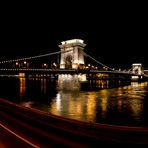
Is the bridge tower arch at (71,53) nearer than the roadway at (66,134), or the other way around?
the roadway at (66,134)

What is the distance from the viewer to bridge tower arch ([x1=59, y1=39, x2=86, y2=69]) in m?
70.9

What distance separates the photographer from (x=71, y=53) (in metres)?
72.6

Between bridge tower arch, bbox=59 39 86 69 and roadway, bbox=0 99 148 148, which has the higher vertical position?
bridge tower arch, bbox=59 39 86 69

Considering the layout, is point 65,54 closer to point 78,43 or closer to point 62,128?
point 78,43

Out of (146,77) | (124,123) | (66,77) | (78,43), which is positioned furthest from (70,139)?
(146,77)

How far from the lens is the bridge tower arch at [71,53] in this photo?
233 feet

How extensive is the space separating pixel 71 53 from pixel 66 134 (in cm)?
6643

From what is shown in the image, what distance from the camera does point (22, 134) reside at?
266 inches

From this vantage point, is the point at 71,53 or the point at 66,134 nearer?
the point at 66,134

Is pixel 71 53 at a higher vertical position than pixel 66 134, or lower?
higher

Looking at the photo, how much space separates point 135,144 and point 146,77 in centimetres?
8046

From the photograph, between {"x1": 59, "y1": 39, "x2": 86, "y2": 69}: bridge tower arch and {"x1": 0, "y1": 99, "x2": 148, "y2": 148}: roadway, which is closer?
{"x1": 0, "y1": 99, "x2": 148, "y2": 148}: roadway

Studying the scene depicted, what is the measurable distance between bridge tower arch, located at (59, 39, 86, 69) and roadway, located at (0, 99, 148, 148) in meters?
61.3

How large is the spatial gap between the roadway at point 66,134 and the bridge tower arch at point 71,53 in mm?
61302
